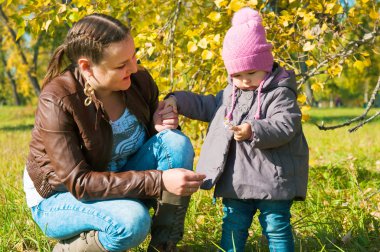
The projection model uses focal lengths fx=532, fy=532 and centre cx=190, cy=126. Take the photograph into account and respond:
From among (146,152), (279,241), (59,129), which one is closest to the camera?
(59,129)

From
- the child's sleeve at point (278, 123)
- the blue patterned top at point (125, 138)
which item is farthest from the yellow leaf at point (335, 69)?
the blue patterned top at point (125, 138)

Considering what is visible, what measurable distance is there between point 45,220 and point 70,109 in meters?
0.55

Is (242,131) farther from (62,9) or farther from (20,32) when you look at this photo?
(20,32)

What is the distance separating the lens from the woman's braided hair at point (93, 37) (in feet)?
7.28

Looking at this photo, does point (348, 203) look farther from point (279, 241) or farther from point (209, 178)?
point (209, 178)

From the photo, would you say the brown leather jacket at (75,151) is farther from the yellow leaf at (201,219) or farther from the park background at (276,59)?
the yellow leaf at (201,219)

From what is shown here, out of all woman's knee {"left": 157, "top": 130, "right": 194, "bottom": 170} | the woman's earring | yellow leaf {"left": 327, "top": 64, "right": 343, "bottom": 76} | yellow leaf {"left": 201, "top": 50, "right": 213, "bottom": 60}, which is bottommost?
woman's knee {"left": 157, "top": 130, "right": 194, "bottom": 170}

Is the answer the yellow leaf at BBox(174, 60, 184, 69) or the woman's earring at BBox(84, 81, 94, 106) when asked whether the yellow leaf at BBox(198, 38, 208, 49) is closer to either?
the yellow leaf at BBox(174, 60, 184, 69)

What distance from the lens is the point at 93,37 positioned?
7.30ft

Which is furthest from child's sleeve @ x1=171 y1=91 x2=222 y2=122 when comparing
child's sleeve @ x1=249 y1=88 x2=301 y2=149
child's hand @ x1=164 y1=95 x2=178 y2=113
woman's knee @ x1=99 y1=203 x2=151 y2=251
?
woman's knee @ x1=99 y1=203 x2=151 y2=251

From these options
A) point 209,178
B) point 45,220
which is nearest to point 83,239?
point 45,220

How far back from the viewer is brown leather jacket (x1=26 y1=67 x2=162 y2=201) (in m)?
2.18

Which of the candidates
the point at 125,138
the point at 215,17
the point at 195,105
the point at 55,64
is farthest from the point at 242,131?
the point at 215,17

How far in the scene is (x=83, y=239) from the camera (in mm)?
A: 2299
